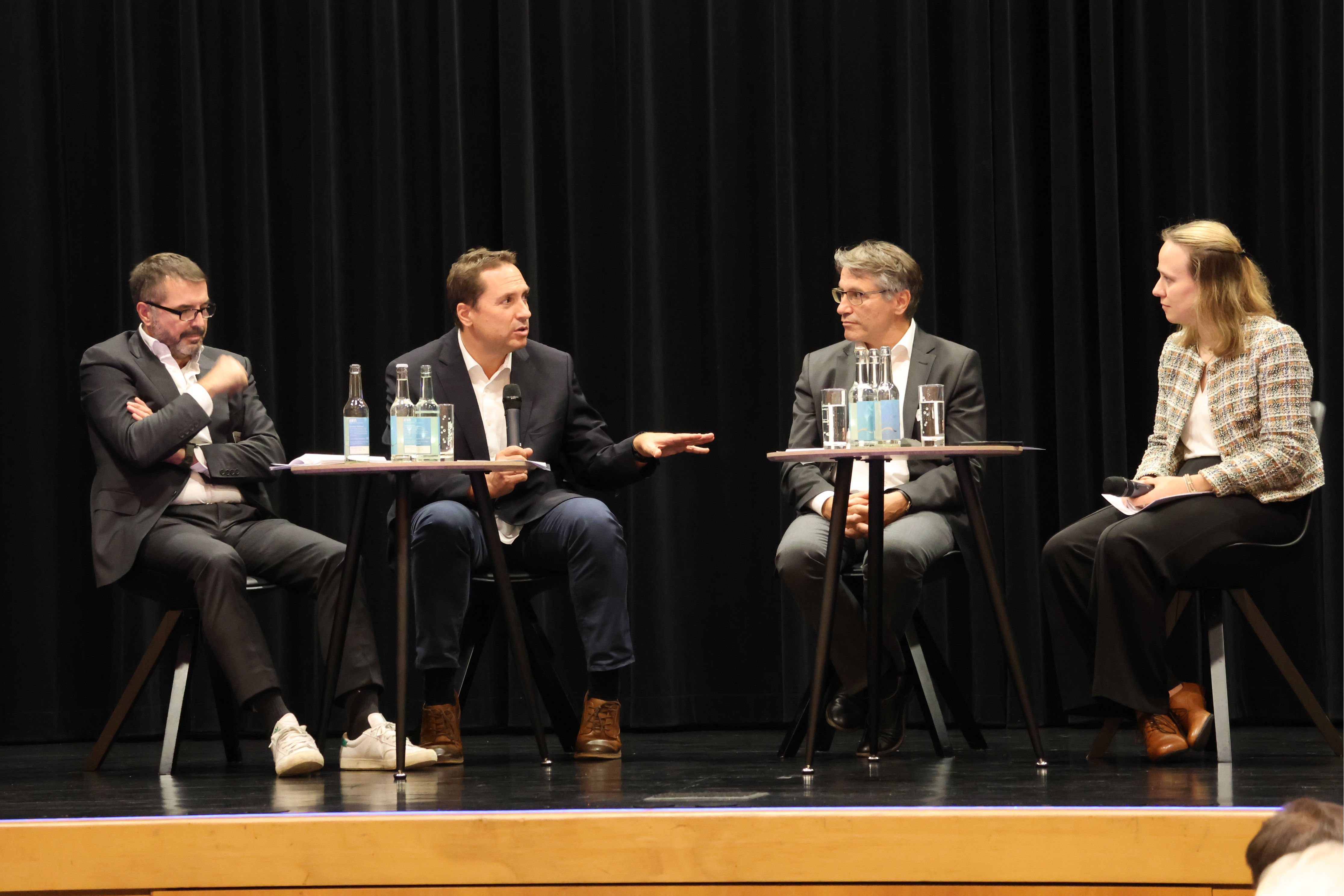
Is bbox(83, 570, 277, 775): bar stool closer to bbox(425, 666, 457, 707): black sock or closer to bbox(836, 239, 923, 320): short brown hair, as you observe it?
bbox(425, 666, 457, 707): black sock

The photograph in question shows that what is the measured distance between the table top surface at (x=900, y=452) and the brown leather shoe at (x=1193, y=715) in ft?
2.42

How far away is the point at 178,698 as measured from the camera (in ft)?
11.2

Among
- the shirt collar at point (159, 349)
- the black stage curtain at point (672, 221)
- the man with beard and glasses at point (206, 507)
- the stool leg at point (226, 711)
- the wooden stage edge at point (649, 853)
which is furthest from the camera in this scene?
the black stage curtain at point (672, 221)

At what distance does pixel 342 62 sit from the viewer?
4.62m

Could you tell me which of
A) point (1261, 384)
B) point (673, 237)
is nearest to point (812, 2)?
point (673, 237)

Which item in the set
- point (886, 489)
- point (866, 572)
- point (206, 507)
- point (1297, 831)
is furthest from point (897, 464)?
point (1297, 831)

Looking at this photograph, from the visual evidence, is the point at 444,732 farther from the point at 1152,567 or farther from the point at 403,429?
the point at 1152,567

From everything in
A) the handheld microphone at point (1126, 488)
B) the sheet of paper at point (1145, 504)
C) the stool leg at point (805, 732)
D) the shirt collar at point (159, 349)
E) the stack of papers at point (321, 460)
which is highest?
the shirt collar at point (159, 349)

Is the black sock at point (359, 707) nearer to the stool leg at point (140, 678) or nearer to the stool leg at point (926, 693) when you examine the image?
the stool leg at point (140, 678)

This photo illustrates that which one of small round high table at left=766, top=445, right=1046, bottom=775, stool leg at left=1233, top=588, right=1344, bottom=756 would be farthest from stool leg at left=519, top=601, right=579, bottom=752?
stool leg at left=1233, top=588, right=1344, bottom=756

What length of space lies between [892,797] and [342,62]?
3.16m

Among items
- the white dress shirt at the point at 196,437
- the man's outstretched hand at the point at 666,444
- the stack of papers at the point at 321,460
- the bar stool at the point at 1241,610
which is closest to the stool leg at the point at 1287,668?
the bar stool at the point at 1241,610

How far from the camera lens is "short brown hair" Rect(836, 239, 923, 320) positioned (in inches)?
145

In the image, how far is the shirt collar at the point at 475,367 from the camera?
377 cm
